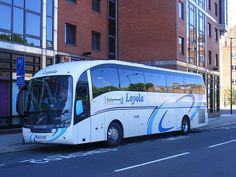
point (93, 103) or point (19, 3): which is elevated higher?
point (19, 3)

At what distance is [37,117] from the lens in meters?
16.5

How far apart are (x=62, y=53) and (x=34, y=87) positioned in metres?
10.3

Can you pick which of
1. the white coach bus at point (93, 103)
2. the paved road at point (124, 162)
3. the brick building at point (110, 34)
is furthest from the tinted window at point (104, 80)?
the brick building at point (110, 34)

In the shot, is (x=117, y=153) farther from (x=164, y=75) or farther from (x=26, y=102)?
(x=164, y=75)

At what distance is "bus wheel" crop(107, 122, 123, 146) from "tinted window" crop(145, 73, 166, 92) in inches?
119

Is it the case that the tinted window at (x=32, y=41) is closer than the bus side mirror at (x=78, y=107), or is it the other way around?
the bus side mirror at (x=78, y=107)

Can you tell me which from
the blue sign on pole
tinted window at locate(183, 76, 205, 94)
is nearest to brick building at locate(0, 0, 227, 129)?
the blue sign on pole

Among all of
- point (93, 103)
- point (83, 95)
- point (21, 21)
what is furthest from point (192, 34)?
point (83, 95)

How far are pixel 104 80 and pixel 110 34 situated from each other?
16972 mm

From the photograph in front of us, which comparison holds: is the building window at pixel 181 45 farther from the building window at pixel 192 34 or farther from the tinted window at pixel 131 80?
the tinted window at pixel 131 80

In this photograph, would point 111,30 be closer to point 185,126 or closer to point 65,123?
point 185,126

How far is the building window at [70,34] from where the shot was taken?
2848 cm

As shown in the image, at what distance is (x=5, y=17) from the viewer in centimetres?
2248

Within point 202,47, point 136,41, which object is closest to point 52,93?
point 136,41
